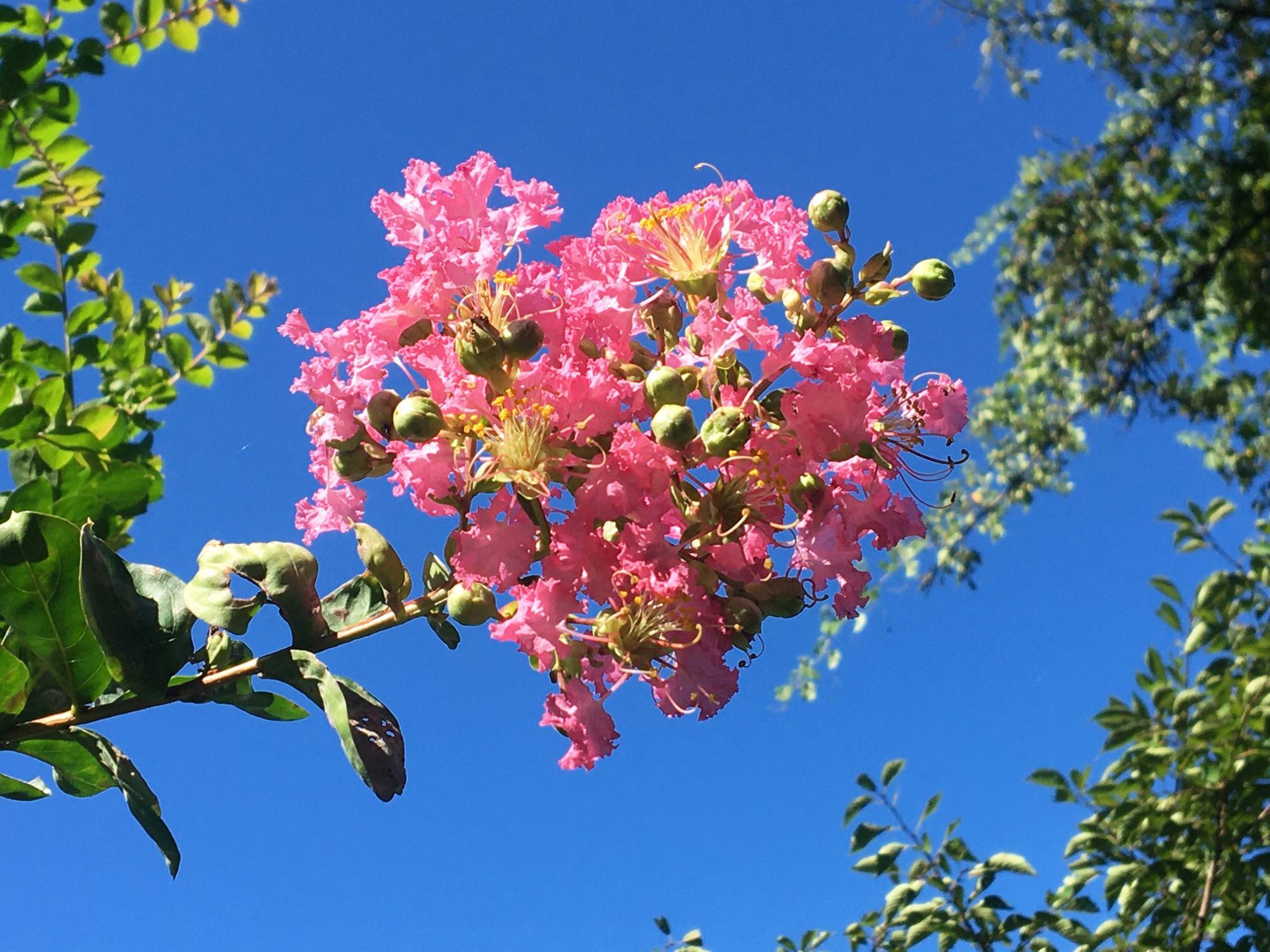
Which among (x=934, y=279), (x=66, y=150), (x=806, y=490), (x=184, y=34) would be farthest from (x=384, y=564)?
(x=184, y=34)

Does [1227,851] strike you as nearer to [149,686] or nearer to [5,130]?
[149,686]

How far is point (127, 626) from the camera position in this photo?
0.91m

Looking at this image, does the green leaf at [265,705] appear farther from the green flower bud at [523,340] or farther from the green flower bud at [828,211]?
the green flower bud at [828,211]

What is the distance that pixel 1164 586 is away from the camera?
248 cm

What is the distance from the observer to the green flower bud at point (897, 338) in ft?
3.59

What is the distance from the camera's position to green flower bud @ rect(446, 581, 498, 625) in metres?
0.98

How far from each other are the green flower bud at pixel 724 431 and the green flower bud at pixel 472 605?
25 centimetres

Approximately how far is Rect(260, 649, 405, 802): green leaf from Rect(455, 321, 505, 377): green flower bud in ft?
1.03

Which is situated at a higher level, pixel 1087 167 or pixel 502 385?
pixel 1087 167

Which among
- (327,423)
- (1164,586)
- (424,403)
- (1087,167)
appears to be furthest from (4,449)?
(1087,167)

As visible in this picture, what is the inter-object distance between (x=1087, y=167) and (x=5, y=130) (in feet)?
15.5

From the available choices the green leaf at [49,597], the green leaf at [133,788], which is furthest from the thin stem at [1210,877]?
the green leaf at [49,597]

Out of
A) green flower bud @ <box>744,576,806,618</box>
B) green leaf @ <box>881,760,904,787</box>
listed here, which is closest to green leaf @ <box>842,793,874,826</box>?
green leaf @ <box>881,760,904,787</box>

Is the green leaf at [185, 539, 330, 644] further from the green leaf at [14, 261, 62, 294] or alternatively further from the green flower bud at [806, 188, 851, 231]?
the green leaf at [14, 261, 62, 294]
